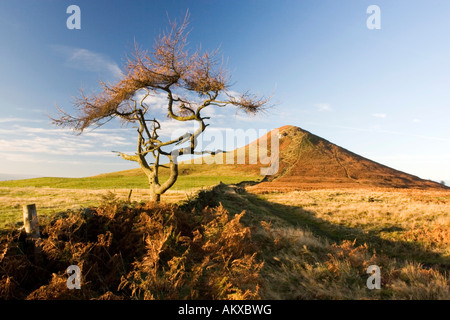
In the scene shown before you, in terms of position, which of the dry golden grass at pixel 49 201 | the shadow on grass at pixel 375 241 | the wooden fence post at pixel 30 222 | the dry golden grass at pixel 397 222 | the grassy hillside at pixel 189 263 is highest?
the wooden fence post at pixel 30 222

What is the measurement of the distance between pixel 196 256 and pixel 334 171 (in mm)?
79447

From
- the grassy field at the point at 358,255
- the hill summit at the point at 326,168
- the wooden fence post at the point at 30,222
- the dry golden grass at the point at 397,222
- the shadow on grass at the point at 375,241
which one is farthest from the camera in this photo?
the hill summit at the point at 326,168

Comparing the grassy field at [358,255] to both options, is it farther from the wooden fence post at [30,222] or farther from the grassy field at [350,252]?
the wooden fence post at [30,222]

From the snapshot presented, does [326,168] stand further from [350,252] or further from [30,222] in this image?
[30,222]

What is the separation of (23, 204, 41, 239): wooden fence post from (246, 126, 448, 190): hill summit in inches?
2230

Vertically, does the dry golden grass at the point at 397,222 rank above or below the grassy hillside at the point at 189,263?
below

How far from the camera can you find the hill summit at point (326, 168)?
69125 millimetres

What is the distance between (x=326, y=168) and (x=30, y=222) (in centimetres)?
8419

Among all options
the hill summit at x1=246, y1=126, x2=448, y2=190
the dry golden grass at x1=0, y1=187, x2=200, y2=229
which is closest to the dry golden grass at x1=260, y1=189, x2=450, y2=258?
the dry golden grass at x1=0, y1=187, x2=200, y2=229

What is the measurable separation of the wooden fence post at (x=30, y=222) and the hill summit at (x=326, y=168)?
2230 inches

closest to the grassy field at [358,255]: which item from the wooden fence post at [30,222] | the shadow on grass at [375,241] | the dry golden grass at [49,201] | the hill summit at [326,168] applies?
the shadow on grass at [375,241]
